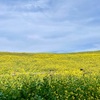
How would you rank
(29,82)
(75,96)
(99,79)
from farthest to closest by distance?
(99,79), (75,96), (29,82)

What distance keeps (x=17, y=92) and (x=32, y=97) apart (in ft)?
1.34

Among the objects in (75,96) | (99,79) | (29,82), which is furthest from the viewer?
(99,79)

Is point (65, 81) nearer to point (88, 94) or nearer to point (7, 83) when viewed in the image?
point (88, 94)

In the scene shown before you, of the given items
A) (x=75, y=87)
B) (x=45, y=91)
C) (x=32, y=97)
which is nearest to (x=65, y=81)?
(x=75, y=87)

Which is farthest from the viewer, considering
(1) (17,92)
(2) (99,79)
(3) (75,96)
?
(2) (99,79)

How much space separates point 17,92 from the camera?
29.9 ft

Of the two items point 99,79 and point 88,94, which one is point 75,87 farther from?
point 99,79

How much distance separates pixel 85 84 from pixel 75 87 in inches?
19.6

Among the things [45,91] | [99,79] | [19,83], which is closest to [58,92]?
[45,91]

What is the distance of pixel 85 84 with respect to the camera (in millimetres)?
11047

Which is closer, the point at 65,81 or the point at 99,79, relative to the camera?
the point at 65,81

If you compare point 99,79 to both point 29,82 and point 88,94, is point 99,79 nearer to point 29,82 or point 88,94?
point 88,94

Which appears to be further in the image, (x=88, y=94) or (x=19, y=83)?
(x=88, y=94)

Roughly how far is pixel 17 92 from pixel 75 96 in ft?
7.16
